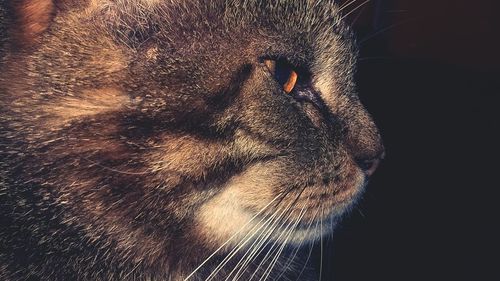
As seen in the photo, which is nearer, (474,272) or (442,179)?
(474,272)

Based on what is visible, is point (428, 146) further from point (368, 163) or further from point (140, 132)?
point (140, 132)

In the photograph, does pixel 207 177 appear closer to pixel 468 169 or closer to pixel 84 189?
pixel 84 189

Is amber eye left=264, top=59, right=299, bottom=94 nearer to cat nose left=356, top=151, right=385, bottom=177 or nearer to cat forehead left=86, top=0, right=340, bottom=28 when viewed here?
cat forehead left=86, top=0, right=340, bottom=28

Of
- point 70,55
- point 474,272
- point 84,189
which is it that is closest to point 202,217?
point 84,189

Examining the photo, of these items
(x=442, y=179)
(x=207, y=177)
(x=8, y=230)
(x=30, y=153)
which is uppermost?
(x=442, y=179)

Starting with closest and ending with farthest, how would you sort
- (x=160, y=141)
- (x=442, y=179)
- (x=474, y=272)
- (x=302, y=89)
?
(x=160, y=141) → (x=302, y=89) → (x=474, y=272) → (x=442, y=179)

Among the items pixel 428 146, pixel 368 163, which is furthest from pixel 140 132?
pixel 428 146

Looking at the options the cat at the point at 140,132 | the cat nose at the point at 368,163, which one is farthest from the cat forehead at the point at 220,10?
the cat nose at the point at 368,163
